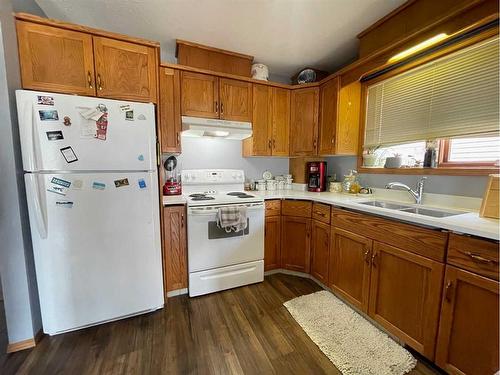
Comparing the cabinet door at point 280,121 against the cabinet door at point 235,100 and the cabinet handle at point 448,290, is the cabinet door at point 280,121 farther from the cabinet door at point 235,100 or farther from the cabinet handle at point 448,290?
the cabinet handle at point 448,290

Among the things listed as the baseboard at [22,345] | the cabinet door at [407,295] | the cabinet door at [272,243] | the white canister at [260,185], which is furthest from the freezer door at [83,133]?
the cabinet door at [407,295]

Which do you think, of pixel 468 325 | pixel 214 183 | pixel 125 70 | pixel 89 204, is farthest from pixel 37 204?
pixel 468 325

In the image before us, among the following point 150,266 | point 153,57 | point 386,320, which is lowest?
point 386,320

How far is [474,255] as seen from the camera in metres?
1.06

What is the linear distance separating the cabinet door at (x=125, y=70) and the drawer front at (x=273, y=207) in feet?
4.81

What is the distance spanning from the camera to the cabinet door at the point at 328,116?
7.48 ft

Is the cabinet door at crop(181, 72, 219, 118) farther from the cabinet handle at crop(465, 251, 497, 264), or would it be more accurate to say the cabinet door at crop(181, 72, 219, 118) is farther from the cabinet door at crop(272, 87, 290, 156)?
the cabinet handle at crop(465, 251, 497, 264)

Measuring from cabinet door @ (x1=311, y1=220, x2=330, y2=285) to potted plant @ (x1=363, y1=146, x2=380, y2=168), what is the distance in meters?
0.82

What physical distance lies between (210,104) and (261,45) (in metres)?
0.81

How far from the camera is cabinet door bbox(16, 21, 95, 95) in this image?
1423 mm

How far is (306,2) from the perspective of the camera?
1630mm

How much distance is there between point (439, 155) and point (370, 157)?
22.7 inches

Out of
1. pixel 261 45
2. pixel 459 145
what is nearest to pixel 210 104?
pixel 261 45

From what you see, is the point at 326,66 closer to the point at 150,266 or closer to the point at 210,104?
the point at 210,104
